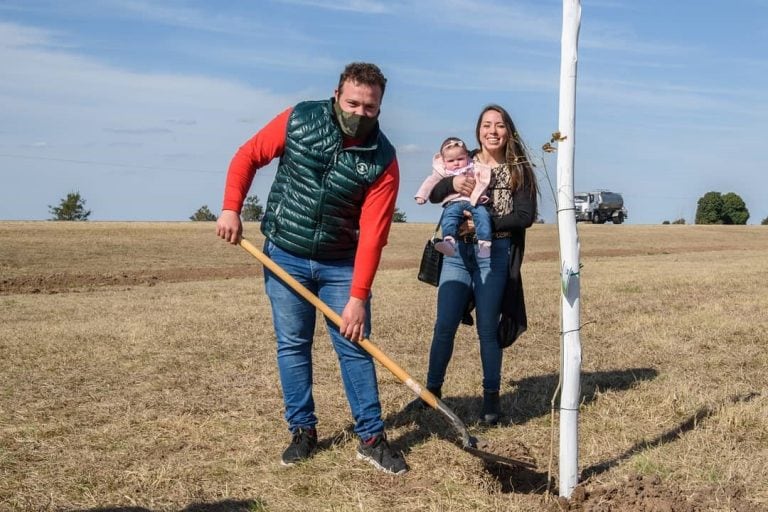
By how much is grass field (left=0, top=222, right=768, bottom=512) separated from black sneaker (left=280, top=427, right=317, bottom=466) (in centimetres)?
8

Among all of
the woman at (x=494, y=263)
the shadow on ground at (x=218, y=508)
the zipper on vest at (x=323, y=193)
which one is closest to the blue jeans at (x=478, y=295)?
the woman at (x=494, y=263)

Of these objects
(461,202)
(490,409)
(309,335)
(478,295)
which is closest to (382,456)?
(309,335)

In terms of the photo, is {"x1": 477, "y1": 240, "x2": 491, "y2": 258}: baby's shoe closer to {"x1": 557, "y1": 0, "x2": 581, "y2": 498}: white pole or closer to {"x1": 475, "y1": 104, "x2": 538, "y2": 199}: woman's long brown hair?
{"x1": 475, "y1": 104, "x2": 538, "y2": 199}: woman's long brown hair

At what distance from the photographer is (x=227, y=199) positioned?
16.8ft

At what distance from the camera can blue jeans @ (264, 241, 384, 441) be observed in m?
5.22

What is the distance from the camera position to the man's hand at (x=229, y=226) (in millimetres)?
5004

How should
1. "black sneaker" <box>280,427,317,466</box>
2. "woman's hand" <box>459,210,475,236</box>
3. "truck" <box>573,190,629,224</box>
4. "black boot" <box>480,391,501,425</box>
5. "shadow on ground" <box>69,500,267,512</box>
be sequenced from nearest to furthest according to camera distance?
"shadow on ground" <box>69,500,267,512</box> → "black sneaker" <box>280,427,317,466</box> → "woman's hand" <box>459,210,475,236</box> → "black boot" <box>480,391,501,425</box> → "truck" <box>573,190,629,224</box>

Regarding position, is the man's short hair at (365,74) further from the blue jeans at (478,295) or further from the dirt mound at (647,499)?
the dirt mound at (647,499)

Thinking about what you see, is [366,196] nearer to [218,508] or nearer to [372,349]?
[372,349]

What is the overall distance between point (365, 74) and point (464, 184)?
1375 millimetres

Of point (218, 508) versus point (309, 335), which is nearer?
point (218, 508)

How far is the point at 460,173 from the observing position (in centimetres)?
600

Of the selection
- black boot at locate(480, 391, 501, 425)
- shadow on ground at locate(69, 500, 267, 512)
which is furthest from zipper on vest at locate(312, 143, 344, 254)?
black boot at locate(480, 391, 501, 425)

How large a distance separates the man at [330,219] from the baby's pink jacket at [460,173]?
100cm
